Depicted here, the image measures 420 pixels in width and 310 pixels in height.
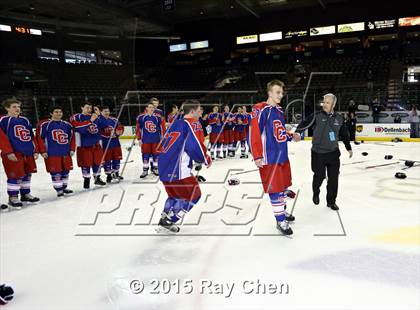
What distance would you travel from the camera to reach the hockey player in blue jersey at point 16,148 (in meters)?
4.78

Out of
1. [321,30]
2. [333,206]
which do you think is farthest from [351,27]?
[333,206]

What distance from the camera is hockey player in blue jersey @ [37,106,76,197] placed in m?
5.22

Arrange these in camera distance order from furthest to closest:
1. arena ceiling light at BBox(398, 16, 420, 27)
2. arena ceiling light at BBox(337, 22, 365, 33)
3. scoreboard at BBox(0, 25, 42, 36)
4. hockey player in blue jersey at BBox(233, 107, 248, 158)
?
arena ceiling light at BBox(337, 22, 365, 33)
scoreboard at BBox(0, 25, 42, 36)
arena ceiling light at BBox(398, 16, 420, 27)
hockey player in blue jersey at BBox(233, 107, 248, 158)

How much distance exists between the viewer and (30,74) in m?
20.2

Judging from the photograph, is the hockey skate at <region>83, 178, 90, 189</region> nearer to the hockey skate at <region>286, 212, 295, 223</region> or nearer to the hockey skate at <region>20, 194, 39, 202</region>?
the hockey skate at <region>20, 194, 39, 202</region>

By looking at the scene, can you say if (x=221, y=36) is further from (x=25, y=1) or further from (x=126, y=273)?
(x=126, y=273)

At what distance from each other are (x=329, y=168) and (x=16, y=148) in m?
4.41

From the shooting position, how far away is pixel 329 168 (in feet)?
14.1

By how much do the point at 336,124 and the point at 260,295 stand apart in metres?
2.63

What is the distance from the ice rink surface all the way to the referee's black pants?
0.27 m

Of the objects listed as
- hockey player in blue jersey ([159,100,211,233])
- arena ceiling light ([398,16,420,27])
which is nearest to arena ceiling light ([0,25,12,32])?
hockey player in blue jersey ([159,100,211,233])

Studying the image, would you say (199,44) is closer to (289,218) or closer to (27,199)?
(27,199)

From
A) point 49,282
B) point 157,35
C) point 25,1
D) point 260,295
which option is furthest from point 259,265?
point 157,35

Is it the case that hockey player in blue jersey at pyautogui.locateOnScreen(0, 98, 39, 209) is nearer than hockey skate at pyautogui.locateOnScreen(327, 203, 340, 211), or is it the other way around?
hockey skate at pyautogui.locateOnScreen(327, 203, 340, 211)
